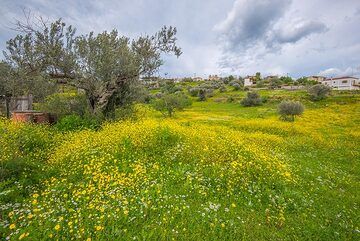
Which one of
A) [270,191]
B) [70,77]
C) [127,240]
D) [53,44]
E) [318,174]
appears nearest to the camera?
[127,240]

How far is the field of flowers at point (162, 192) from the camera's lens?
17.5 feet

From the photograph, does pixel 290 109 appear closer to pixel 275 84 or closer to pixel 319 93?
pixel 319 93

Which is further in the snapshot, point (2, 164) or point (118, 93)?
point (118, 93)

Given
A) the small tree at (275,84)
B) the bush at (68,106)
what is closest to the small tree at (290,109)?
the bush at (68,106)

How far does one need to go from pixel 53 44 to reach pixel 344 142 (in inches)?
911

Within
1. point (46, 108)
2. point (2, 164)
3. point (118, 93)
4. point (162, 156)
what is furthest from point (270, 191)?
point (46, 108)

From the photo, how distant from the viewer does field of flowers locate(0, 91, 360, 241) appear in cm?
533

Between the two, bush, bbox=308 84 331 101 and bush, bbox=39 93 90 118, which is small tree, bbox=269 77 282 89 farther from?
bush, bbox=39 93 90 118

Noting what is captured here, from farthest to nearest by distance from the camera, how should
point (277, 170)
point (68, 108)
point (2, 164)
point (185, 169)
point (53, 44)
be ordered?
point (68, 108) < point (53, 44) < point (277, 170) < point (185, 169) < point (2, 164)

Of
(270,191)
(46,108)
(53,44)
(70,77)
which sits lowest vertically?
(270,191)

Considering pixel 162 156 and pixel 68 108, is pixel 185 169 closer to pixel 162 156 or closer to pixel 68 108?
pixel 162 156

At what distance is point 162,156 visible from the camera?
9430 mm

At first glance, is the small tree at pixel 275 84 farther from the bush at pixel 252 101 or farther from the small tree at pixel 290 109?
the small tree at pixel 290 109

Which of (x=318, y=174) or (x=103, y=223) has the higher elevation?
(x=103, y=223)
